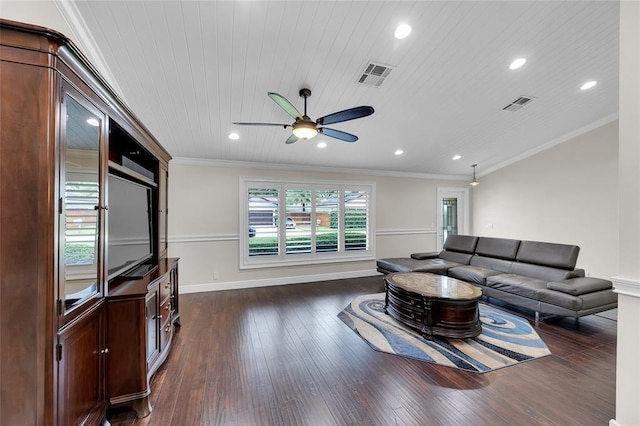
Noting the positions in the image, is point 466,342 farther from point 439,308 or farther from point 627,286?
point 627,286

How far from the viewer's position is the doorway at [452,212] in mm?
7051

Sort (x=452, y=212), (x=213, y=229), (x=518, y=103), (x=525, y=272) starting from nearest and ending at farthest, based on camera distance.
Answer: (x=518, y=103) < (x=525, y=272) < (x=213, y=229) < (x=452, y=212)

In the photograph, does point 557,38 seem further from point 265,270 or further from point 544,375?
point 265,270

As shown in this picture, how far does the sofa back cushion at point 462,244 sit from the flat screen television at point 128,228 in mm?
5850

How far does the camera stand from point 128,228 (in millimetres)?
2449

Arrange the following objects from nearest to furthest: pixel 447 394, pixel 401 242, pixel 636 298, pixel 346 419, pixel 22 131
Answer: pixel 22 131, pixel 636 298, pixel 346 419, pixel 447 394, pixel 401 242

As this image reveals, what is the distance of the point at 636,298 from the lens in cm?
162

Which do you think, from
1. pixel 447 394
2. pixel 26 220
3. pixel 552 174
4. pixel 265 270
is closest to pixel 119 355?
pixel 26 220

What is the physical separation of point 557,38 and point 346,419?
13.6 ft

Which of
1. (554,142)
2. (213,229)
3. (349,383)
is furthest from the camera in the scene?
(554,142)

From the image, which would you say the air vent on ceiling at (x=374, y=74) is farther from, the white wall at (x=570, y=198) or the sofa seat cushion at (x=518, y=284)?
the white wall at (x=570, y=198)

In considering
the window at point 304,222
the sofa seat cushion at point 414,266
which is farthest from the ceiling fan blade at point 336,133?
the sofa seat cushion at point 414,266

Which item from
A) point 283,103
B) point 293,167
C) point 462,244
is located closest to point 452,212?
point 462,244

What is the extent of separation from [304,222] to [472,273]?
336 centimetres
